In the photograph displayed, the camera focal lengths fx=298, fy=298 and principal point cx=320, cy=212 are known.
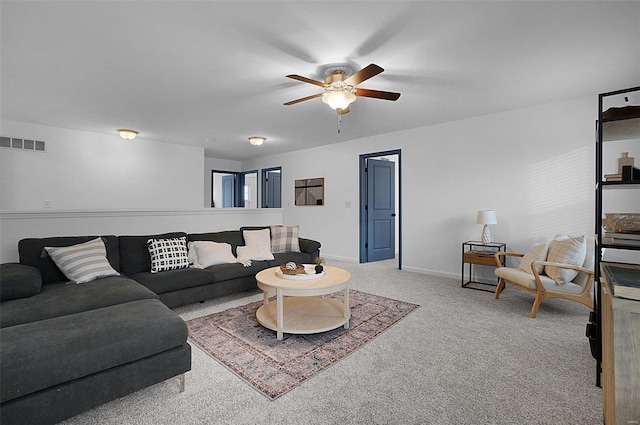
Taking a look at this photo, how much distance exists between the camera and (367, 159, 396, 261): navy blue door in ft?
20.4

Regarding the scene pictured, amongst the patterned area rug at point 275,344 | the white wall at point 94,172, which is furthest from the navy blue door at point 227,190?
the patterned area rug at point 275,344

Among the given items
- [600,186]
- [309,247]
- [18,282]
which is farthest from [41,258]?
[600,186]

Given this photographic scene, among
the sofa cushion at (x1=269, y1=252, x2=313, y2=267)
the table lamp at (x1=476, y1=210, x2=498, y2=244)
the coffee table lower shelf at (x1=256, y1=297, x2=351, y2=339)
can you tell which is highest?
the table lamp at (x1=476, y1=210, x2=498, y2=244)

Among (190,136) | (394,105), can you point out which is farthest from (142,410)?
(190,136)

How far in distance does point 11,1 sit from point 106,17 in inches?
20.7

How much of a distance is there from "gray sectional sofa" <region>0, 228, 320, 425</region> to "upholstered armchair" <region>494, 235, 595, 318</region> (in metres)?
3.33

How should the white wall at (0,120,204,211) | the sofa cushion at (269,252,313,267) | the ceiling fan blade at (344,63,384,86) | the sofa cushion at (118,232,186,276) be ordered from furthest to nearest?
1. the white wall at (0,120,204,211)
2. the sofa cushion at (269,252,313,267)
3. the sofa cushion at (118,232,186,276)
4. the ceiling fan blade at (344,63,384,86)

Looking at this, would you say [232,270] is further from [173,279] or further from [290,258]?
[290,258]

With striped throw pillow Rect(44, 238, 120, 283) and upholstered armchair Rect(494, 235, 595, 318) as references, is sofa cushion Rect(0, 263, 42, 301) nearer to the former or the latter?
striped throw pillow Rect(44, 238, 120, 283)

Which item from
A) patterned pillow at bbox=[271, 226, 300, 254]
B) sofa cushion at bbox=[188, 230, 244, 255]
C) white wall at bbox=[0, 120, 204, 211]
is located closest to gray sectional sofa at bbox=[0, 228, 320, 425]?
sofa cushion at bbox=[188, 230, 244, 255]

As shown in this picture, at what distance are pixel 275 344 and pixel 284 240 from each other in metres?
2.21

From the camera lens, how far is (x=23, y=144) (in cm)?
469

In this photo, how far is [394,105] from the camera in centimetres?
400

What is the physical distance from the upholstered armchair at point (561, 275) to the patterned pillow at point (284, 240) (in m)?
2.86
